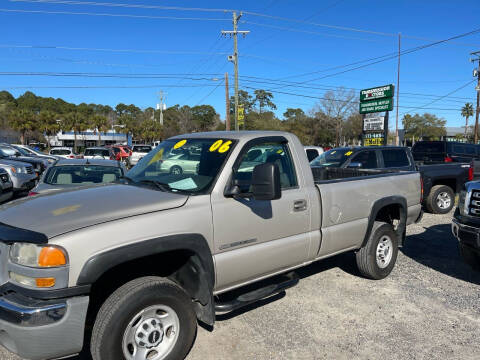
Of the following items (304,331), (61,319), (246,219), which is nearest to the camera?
(61,319)

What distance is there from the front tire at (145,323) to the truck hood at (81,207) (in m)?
0.54

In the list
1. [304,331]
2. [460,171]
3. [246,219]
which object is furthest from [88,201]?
[460,171]

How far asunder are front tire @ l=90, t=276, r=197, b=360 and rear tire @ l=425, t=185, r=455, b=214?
8.10 m

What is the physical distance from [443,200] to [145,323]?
8.88m

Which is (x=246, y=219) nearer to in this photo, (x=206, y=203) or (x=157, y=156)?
(x=206, y=203)

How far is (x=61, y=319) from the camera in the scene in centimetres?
221

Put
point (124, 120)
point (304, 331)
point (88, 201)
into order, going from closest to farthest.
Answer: point (88, 201) < point (304, 331) < point (124, 120)

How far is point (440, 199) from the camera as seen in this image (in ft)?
30.0

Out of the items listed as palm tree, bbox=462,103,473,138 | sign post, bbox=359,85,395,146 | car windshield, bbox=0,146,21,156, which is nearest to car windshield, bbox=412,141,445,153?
sign post, bbox=359,85,395,146

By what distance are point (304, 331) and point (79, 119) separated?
191ft

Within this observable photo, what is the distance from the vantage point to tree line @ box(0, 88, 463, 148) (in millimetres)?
52406

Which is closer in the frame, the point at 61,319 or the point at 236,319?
the point at 61,319

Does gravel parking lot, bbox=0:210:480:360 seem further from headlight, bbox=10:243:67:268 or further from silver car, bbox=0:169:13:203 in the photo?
silver car, bbox=0:169:13:203

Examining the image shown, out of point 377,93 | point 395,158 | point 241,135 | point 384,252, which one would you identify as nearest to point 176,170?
point 241,135
